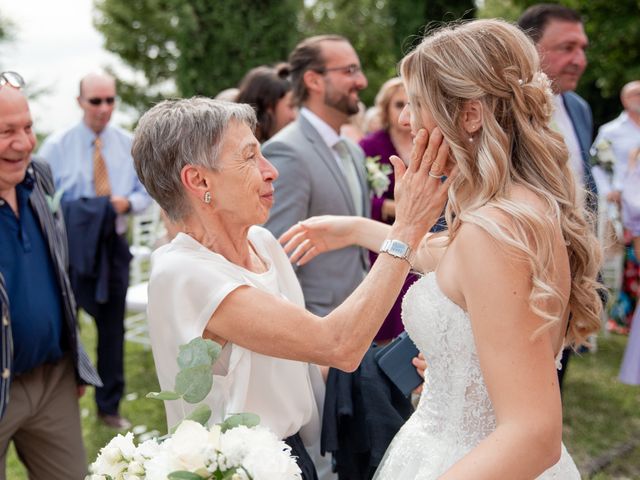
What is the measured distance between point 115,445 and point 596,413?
5315mm

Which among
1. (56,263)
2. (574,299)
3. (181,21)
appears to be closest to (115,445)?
(574,299)

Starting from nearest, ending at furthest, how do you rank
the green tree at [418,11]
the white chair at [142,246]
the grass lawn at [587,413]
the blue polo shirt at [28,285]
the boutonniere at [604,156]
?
the blue polo shirt at [28,285]
the grass lawn at [587,413]
the boutonniere at [604,156]
the white chair at [142,246]
the green tree at [418,11]

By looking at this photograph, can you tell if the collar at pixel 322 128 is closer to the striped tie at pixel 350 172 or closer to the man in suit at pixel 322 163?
the man in suit at pixel 322 163

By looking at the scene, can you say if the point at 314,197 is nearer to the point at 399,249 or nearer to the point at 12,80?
the point at 12,80

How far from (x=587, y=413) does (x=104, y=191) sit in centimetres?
428

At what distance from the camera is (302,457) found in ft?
8.08

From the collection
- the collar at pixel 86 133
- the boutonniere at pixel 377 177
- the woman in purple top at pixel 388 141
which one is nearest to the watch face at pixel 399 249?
the boutonniere at pixel 377 177

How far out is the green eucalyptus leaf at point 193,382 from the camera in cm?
158

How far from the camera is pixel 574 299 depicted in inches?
84.9

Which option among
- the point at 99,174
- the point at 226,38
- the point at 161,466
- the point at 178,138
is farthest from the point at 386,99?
the point at 226,38

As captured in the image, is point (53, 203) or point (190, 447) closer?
point (190, 447)

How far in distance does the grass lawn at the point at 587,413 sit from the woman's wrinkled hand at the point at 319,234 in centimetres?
293

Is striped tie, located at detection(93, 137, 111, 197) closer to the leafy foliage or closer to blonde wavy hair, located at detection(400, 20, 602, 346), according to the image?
blonde wavy hair, located at detection(400, 20, 602, 346)

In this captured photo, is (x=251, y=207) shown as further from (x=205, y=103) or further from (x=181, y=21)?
(x=181, y=21)
